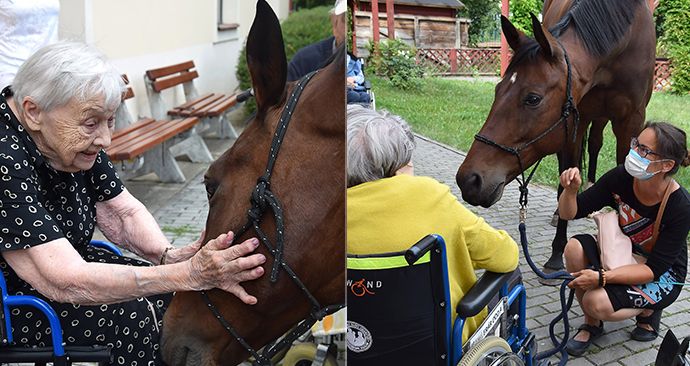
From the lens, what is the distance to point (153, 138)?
1.56 m

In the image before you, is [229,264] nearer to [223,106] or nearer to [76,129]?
[223,106]

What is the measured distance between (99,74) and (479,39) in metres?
0.76

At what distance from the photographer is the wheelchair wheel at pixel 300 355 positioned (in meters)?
1.18

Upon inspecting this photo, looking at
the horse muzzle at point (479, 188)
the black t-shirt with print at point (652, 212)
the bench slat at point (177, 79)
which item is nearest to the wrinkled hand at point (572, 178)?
the black t-shirt with print at point (652, 212)

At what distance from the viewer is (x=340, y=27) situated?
89cm

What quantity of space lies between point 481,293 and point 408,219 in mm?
350

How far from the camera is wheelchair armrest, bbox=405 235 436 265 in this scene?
44.8 inches

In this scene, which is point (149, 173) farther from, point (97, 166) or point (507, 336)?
point (507, 336)

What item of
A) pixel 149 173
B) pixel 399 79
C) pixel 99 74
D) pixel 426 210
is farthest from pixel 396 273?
pixel 149 173

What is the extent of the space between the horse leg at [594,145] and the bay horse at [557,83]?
0.03 metres

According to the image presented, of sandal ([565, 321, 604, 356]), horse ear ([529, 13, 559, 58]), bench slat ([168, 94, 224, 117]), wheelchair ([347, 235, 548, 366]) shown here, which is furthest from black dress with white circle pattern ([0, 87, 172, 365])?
horse ear ([529, 13, 559, 58])

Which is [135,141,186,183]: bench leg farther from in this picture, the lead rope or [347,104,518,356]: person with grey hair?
the lead rope

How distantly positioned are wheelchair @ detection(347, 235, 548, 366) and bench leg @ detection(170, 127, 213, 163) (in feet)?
1.74

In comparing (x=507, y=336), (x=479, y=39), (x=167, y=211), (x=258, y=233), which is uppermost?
(x=479, y=39)
